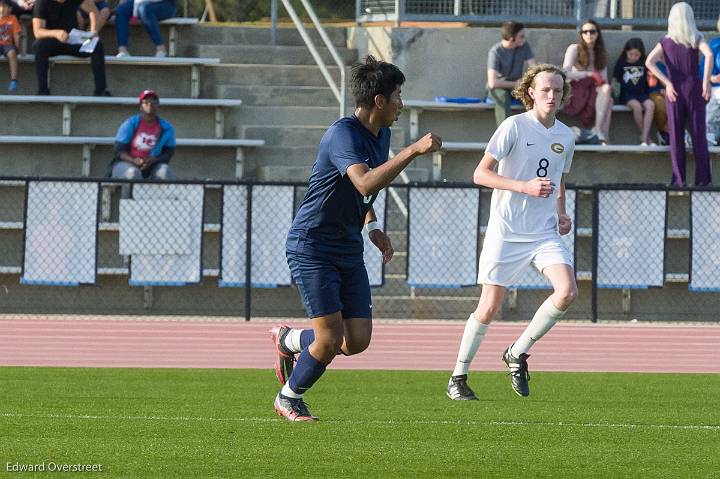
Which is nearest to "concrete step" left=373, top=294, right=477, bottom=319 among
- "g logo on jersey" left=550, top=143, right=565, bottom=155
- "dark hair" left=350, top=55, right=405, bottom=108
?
"g logo on jersey" left=550, top=143, right=565, bottom=155

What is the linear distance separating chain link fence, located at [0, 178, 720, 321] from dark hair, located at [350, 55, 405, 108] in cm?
884

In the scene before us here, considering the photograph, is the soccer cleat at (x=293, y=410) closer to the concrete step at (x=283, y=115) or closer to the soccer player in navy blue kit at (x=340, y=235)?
the soccer player in navy blue kit at (x=340, y=235)

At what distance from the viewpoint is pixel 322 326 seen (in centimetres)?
802

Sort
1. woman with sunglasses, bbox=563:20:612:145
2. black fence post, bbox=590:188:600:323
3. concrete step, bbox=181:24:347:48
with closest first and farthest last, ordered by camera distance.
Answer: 1. black fence post, bbox=590:188:600:323
2. woman with sunglasses, bbox=563:20:612:145
3. concrete step, bbox=181:24:347:48

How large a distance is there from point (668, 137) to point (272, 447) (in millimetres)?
13441

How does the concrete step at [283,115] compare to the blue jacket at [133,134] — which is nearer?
the blue jacket at [133,134]

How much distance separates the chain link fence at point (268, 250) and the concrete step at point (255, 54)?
4136 millimetres

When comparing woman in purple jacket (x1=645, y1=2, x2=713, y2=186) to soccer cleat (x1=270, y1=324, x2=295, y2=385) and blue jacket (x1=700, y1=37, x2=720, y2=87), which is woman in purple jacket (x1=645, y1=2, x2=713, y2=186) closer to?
blue jacket (x1=700, y1=37, x2=720, y2=87)

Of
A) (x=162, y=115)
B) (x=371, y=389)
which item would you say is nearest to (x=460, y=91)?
(x=162, y=115)

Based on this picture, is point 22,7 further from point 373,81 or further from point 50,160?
point 373,81

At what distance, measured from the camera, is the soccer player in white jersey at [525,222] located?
9656 millimetres

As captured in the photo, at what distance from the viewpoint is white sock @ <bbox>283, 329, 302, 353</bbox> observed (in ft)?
29.4

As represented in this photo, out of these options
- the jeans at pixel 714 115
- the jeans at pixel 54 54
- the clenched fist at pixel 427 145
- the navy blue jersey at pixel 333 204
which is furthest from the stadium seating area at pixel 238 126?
the clenched fist at pixel 427 145

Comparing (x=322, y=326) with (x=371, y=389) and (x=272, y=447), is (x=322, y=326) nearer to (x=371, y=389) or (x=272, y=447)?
(x=272, y=447)
